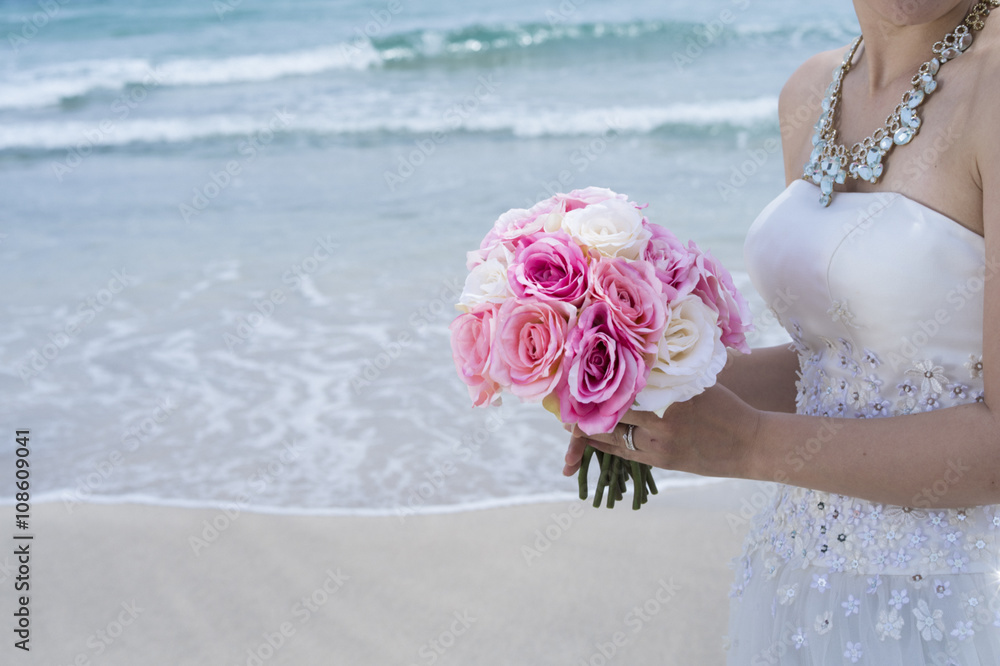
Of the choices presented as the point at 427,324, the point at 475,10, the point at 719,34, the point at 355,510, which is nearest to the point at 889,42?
the point at 355,510

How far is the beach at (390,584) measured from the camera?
3277 mm

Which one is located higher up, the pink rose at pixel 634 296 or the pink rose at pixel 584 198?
the pink rose at pixel 584 198

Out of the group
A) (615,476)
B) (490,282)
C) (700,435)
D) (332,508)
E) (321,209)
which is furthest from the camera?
(321,209)

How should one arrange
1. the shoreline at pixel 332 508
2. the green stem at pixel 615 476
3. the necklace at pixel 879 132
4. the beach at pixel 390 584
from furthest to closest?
the shoreline at pixel 332 508 < the beach at pixel 390 584 < the green stem at pixel 615 476 < the necklace at pixel 879 132

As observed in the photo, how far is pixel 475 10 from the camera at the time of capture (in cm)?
2162

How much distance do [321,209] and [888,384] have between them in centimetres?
770

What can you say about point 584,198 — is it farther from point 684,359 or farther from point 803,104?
point 803,104

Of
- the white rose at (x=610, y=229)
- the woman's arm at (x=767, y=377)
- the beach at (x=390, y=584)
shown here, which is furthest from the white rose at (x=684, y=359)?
the beach at (x=390, y=584)

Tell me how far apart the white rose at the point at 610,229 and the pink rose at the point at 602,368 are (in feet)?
0.39

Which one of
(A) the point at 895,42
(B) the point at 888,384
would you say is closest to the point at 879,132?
(A) the point at 895,42

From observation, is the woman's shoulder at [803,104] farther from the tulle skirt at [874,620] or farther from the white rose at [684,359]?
the tulle skirt at [874,620]

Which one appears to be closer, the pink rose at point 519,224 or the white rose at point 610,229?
the white rose at point 610,229

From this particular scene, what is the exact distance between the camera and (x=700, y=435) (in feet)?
5.94

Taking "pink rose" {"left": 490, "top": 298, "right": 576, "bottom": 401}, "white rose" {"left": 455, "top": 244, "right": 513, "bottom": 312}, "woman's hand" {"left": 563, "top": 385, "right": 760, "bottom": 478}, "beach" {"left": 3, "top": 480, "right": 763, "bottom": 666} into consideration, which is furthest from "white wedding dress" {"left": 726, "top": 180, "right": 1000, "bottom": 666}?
"beach" {"left": 3, "top": 480, "right": 763, "bottom": 666}
